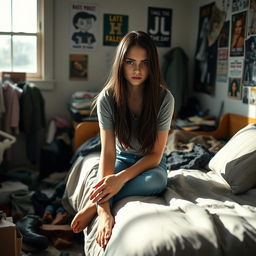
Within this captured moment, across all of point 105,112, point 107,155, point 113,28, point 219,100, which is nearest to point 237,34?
point 219,100

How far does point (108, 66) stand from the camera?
3.55 meters

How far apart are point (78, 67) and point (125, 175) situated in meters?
2.06

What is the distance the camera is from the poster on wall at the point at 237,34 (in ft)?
9.21

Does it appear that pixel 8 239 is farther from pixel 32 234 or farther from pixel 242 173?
pixel 242 173

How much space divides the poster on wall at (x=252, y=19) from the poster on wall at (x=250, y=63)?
0.05 metres

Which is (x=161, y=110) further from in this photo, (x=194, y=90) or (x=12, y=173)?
(x=194, y=90)

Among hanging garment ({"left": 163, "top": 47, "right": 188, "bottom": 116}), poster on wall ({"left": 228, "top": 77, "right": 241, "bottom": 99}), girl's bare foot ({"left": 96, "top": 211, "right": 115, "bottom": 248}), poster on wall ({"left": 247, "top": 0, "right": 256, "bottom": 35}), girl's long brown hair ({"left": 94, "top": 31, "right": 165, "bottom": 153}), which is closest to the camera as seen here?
girl's bare foot ({"left": 96, "top": 211, "right": 115, "bottom": 248})

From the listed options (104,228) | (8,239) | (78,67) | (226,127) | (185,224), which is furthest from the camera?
(78,67)

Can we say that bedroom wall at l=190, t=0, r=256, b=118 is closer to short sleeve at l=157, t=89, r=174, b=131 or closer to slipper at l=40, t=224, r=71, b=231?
short sleeve at l=157, t=89, r=174, b=131

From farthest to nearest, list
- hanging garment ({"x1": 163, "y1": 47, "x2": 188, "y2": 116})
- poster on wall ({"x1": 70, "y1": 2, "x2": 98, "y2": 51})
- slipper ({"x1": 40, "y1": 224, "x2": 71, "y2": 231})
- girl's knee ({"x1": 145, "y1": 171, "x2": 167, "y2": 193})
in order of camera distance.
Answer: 1. hanging garment ({"x1": 163, "y1": 47, "x2": 188, "y2": 116})
2. poster on wall ({"x1": 70, "y1": 2, "x2": 98, "y2": 51})
3. slipper ({"x1": 40, "y1": 224, "x2": 71, "y2": 231})
4. girl's knee ({"x1": 145, "y1": 171, "x2": 167, "y2": 193})

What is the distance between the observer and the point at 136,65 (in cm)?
169

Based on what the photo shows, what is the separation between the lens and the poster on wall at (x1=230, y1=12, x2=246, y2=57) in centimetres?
281

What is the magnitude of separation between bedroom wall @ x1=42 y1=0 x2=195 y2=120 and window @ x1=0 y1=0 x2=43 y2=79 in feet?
0.56

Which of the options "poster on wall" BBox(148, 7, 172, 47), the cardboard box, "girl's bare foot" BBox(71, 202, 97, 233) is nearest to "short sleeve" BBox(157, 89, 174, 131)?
"girl's bare foot" BBox(71, 202, 97, 233)
